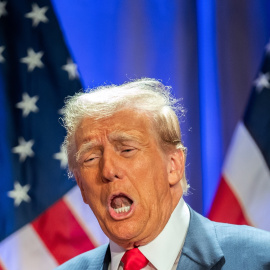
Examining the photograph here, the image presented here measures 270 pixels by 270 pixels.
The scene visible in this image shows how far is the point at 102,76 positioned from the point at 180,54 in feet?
1.56

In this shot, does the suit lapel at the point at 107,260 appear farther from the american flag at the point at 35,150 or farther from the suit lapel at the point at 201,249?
the american flag at the point at 35,150

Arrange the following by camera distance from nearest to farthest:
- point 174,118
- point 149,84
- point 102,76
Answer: point 174,118, point 149,84, point 102,76

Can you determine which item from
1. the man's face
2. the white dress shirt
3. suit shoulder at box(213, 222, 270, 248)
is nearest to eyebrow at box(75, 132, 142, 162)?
the man's face

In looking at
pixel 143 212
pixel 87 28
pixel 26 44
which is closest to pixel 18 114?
pixel 26 44

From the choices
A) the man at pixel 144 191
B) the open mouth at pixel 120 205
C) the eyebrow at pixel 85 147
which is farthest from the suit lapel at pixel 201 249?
the eyebrow at pixel 85 147

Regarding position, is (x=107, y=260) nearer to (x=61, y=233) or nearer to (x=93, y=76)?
(x=61, y=233)

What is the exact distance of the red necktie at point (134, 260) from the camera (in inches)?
80.6

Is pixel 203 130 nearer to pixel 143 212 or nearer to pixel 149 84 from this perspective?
pixel 149 84

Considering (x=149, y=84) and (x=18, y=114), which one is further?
(x=18, y=114)

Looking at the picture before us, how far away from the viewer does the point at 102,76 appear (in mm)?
3377

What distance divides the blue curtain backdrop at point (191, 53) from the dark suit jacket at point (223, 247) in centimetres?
107

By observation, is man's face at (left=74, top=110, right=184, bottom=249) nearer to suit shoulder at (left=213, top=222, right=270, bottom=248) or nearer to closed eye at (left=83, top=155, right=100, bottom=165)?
closed eye at (left=83, top=155, right=100, bottom=165)

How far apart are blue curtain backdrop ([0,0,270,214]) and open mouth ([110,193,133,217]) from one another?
1.12m

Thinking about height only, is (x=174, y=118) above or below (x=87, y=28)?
below
